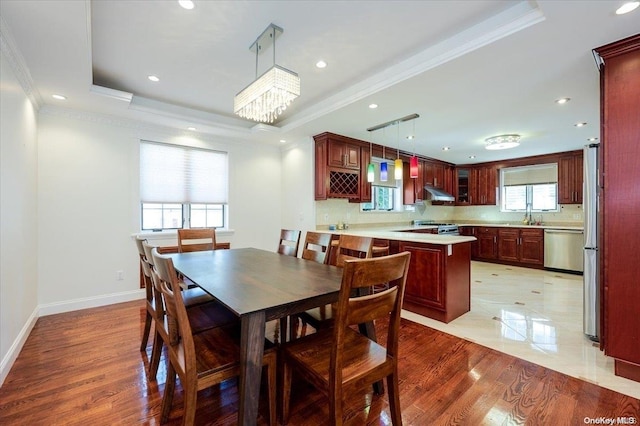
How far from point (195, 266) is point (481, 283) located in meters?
4.47

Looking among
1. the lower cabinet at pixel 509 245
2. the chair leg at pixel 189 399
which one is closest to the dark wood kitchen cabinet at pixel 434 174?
the lower cabinet at pixel 509 245

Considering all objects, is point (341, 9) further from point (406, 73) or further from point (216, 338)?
point (216, 338)

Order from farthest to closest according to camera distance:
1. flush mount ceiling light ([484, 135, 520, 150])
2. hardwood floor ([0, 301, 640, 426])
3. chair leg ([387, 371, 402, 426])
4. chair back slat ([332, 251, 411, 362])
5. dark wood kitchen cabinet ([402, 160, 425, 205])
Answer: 1. dark wood kitchen cabinet ([402, 160, 425, 205])
2. flush mount ceiling light ([484, 135, 520, 150])
3. hardwood floor ([0, 301, 640, 426])
4. chair leg ([387, 371, 402, 426])
5. chair back slat ([332, 251, 411, 362])

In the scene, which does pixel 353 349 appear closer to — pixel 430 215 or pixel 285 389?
pixel 285 389

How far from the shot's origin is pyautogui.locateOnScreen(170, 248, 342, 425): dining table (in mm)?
1288

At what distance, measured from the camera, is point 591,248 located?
8.34 ft

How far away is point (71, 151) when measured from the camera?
3387mm

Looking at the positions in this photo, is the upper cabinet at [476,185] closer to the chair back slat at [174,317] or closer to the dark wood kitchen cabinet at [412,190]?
the dark wood kitchen cabinet at [412,190]

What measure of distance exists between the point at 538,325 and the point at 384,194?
3.51 metres

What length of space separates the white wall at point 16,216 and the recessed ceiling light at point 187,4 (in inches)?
53.2

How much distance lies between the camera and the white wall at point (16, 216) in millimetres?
2049

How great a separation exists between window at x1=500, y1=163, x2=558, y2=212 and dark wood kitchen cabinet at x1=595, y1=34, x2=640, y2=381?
4.94 metres

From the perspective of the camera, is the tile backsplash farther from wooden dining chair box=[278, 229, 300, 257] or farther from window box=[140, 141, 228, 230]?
window box=[140, 141, 228, 230]

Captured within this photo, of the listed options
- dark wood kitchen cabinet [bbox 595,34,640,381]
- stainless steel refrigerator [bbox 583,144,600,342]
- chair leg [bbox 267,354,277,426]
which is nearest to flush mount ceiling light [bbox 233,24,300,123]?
chair leg [bbox 267,354,277,426]
